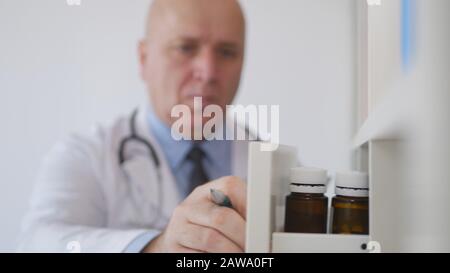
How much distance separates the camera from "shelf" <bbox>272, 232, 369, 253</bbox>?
2.04 feet

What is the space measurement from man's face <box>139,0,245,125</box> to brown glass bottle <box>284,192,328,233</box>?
1.52 feet

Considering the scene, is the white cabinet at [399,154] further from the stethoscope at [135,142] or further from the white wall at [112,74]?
Result: the stethoscope at [135,142]

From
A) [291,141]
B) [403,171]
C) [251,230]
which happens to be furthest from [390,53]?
[291,141]

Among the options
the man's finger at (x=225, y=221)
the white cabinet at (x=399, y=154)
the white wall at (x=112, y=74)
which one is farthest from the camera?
the white wall at (x=112, y=74)

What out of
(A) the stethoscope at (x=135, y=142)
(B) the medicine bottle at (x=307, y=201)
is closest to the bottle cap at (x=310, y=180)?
(B) the medicine bottle at (x=307, y=201)

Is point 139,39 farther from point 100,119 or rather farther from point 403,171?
point 403,171

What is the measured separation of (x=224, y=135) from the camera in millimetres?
1101

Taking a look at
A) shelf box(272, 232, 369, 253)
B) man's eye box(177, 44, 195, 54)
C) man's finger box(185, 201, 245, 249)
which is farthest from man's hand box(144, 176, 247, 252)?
man's eye box(177, 44, 195, 54)

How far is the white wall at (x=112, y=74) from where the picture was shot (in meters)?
1.07

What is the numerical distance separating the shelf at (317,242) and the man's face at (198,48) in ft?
1.68

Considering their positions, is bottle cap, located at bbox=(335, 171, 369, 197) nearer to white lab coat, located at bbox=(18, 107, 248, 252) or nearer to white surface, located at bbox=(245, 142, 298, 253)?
white surface, located at bbox=(245, 142, 298, 253)
